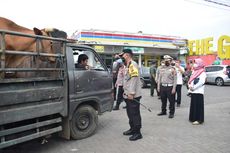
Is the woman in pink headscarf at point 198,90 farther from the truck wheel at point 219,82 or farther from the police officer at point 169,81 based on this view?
the truck wheel at point 219,82

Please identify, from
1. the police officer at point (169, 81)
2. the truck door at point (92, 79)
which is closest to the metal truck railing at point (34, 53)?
the truck door at point (92, 79)

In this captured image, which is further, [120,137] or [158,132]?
[158,132]

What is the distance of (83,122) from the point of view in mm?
5090

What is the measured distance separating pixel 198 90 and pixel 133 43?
18291 mm

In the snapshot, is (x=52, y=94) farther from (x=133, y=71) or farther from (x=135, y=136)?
(x=135, y=136)

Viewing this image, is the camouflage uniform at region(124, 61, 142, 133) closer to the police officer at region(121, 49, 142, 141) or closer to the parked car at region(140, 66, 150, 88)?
the police officer at region(121, 49, 142, 141)

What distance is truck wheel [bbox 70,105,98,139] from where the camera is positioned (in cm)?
488

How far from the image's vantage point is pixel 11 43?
→ 3.89 meters

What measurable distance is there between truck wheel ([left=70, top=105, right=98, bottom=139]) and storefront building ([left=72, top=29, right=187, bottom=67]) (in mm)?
15830

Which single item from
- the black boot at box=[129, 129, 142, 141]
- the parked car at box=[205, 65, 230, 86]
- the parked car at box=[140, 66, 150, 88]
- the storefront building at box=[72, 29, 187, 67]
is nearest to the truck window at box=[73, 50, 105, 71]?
the black boot at box=[129, 129, 142, 141]

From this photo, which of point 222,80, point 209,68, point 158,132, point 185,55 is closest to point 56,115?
point 158,132

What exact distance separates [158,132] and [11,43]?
369cm

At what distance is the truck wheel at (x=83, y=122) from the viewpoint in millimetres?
4883

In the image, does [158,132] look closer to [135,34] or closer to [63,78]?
[63,78]
